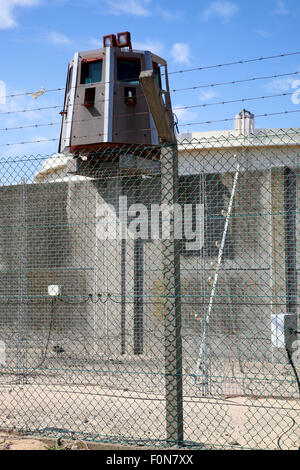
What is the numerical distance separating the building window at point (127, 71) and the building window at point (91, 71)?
34cm

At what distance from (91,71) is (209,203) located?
313 centimetres

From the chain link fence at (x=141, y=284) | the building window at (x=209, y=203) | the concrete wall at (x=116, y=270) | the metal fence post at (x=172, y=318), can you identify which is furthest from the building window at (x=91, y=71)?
the metal fence post at (x=172, y=318)

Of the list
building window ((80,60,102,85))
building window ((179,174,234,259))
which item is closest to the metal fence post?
building window ((179,174,234,259))

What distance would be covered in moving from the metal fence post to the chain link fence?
185 centimetres

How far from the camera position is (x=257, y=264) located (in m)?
8.44

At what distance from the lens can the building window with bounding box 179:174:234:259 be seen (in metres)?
8.47

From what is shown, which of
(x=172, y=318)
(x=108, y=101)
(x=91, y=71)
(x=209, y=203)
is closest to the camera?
(x=172, y=318)

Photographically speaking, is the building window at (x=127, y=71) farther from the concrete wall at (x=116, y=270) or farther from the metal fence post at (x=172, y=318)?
the metal fence post at (x=172, y=318)

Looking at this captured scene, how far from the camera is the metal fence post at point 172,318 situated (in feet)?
12.5

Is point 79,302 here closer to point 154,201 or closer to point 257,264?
point 154,201

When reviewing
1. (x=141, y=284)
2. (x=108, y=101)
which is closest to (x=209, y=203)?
(x=141, y=284)

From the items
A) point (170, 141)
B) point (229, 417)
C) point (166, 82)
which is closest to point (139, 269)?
point (166, 82)

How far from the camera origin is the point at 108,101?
9109 mm

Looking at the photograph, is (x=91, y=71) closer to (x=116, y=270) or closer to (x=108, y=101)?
(x=108, y=101)
